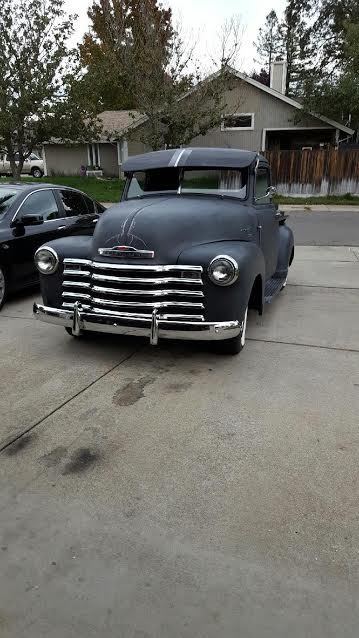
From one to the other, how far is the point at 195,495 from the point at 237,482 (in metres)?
0.27

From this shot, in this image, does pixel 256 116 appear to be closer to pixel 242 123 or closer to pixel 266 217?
pixel 242 123

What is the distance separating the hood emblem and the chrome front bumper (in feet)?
1.63

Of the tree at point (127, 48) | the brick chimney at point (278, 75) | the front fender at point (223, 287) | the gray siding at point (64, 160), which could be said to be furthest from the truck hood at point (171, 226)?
the gray siding at point (64, 160)

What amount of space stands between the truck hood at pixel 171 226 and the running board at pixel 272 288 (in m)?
0.84

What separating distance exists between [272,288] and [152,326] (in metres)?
2.33

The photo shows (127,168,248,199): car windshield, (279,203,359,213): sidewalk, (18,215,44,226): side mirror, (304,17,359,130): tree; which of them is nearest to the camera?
(127,168,248,199): car windshield

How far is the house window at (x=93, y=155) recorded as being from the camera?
31.3 metres

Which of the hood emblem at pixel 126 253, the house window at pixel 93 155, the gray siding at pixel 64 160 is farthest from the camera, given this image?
the gray siding at pixel 64 160

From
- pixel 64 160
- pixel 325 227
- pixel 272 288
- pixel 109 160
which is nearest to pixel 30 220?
pixel 272 288

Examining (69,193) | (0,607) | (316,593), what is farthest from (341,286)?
(0,607)

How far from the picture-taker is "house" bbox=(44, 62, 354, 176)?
25516 millimetres

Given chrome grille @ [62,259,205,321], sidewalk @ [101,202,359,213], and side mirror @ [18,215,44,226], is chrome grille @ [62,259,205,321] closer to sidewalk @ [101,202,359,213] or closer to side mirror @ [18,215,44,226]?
side mirror @ [18,215,44,226]

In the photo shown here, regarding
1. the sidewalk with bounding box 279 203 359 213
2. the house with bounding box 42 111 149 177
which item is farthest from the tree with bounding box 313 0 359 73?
the sidewalk with bounding box 279 203 359 213

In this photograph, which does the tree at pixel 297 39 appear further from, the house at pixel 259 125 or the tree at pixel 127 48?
the tree at pixel 127 48
